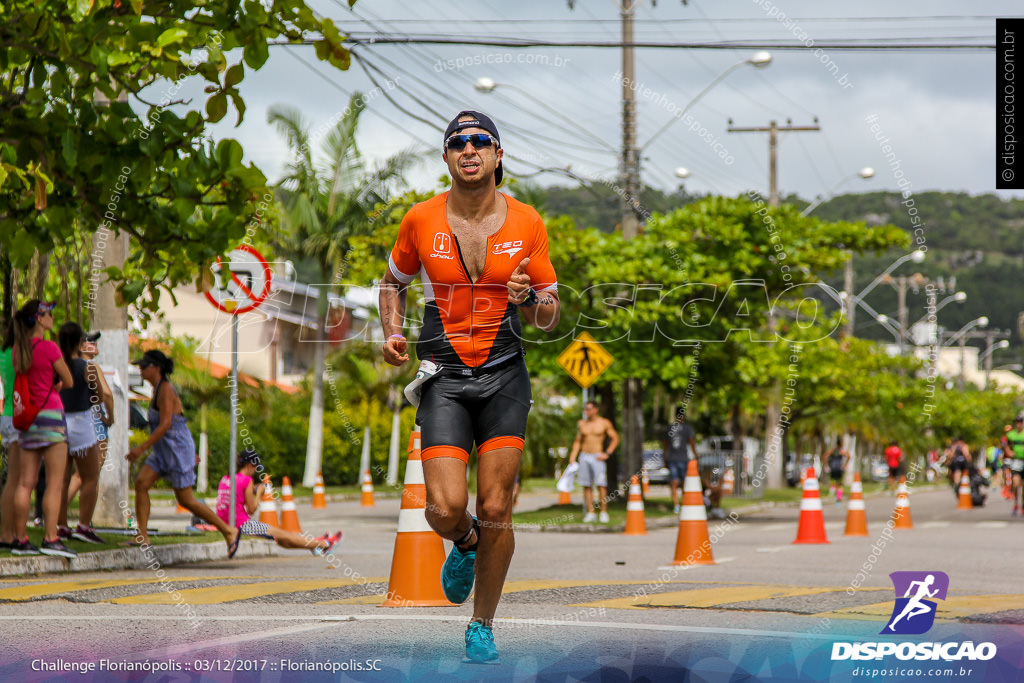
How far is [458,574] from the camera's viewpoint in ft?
16.1

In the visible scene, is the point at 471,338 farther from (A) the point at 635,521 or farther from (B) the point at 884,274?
(B) the point at 884,274

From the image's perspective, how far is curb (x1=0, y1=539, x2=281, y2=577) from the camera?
8.85m

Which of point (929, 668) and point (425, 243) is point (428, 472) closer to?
point (425, 243)

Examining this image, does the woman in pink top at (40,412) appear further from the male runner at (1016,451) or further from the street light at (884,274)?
the male runner at (1016,451)

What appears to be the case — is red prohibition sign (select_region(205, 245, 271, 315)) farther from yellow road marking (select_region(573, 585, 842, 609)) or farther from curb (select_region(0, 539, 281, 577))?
yellow road marking (select_region(573, 585, 842, 609))

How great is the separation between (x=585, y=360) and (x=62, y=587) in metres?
12.0

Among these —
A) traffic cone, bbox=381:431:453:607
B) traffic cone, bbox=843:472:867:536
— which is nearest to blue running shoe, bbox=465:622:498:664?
traffic cone, bbox=381:431:453:607

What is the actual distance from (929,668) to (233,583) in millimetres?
4986

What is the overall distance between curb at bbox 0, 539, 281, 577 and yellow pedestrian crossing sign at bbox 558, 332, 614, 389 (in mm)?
7000

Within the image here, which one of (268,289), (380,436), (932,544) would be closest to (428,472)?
(268,289)

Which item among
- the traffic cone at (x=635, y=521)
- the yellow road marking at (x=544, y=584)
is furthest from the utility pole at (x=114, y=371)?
the traffic cone at (x=635, y=521)

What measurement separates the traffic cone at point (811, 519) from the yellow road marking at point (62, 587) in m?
8.15

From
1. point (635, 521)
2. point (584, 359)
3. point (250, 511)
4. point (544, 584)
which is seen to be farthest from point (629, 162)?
point (544, 584)

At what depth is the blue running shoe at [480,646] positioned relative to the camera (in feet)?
14.8
